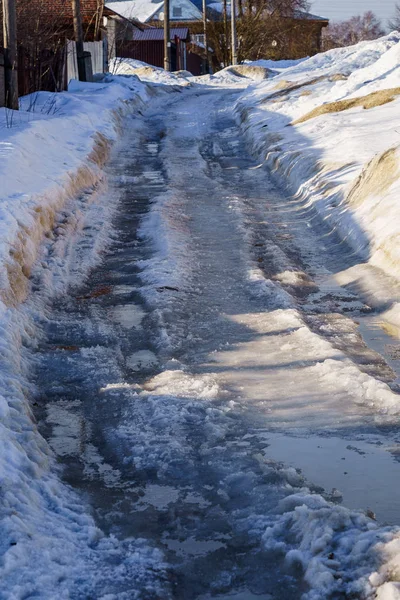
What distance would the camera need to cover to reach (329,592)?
8.64 feet

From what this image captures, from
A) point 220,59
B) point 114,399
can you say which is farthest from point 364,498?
point 220,59

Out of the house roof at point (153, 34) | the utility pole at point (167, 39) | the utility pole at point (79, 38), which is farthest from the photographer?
the house roof at point (153, 34)

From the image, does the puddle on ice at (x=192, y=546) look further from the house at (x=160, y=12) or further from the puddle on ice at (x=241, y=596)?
the house at (x=160, y=12)

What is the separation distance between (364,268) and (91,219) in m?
3.37

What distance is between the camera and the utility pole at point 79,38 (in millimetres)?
21922

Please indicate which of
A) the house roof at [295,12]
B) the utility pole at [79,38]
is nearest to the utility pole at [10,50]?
the utility pole at [79,38]

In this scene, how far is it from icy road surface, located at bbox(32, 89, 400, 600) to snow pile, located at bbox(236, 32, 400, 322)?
1.54 feet

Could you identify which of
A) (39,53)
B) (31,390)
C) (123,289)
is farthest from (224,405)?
(39,53)

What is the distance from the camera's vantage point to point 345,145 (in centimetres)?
1155

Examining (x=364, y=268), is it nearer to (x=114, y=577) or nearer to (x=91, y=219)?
(x=91, y=219)

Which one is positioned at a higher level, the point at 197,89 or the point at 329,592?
the point at 197,89

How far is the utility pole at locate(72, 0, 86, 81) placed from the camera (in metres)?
21.9

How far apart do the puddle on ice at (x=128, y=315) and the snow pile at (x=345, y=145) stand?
2168 millimetres

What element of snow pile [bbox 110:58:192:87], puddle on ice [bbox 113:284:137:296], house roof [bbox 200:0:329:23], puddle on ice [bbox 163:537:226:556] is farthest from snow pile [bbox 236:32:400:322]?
house roof [bbox 200:0:329:23]
